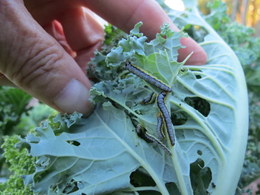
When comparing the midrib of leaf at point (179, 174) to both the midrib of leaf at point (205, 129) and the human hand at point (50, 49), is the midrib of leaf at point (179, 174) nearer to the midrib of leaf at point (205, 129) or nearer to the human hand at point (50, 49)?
the midrib of leaf at point (205, 129)

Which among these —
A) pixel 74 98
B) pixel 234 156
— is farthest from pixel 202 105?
pixel 74 98

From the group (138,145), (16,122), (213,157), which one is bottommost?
(16,122)

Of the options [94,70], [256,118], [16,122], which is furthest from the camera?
[16,122]

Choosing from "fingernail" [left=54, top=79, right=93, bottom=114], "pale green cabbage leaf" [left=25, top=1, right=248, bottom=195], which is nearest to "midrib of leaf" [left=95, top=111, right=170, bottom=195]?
"pale green cabbage leaf" [left=25, top=1, right=248, bottom=195]

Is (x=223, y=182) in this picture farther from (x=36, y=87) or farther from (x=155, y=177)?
(x=36, y=87)

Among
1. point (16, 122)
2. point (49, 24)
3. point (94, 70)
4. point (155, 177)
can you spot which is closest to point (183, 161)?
point (155, 177)

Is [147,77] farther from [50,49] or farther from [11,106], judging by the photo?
[11,106]

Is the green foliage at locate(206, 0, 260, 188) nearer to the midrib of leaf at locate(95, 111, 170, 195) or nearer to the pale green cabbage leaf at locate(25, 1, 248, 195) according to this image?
the pale green cabbage leaf at locate(25, 1, 248, 195)

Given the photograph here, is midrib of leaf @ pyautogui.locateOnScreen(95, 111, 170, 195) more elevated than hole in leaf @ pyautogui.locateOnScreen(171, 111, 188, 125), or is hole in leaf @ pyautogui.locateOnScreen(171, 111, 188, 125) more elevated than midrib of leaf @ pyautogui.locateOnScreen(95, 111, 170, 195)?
hole in leaf @ pyautogui.locateOnScreen(171, 111, 188, 125)
